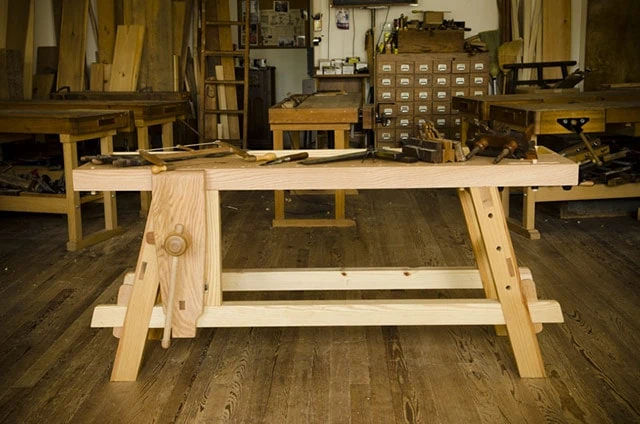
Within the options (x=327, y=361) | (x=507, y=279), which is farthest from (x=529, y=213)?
(x=327, y=361)

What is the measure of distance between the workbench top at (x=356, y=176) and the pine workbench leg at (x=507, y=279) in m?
0.09

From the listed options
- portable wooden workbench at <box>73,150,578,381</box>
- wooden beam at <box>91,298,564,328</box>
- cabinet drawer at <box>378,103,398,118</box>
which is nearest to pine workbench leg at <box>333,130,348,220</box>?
portable wooden workbench at <box>73,150,578,381</box>

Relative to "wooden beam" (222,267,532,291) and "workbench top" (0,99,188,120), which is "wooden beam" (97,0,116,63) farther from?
"wooden beam" (222,267,532,291)

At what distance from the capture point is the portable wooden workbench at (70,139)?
15.0ft

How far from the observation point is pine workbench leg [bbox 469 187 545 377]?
8.79ft

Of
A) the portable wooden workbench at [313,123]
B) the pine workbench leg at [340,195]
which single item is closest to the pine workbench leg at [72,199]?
the portable wooden workbench at [313,123]

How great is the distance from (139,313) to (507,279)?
1.25 metres

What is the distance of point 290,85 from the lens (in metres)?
11.2

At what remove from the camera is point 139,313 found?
2.68 metres

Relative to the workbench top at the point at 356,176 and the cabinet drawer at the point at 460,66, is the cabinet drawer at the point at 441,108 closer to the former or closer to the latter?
the cabinet drawer at the point at 460,66

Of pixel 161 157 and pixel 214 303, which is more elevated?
pixel 161 157

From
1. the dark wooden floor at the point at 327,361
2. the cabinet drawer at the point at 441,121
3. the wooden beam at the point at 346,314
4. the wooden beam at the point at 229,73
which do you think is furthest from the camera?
the wooden beam at the point at 229,73

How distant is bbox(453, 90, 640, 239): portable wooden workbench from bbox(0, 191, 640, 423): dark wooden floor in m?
0.51

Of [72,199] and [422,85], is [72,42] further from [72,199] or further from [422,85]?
[72,199]
